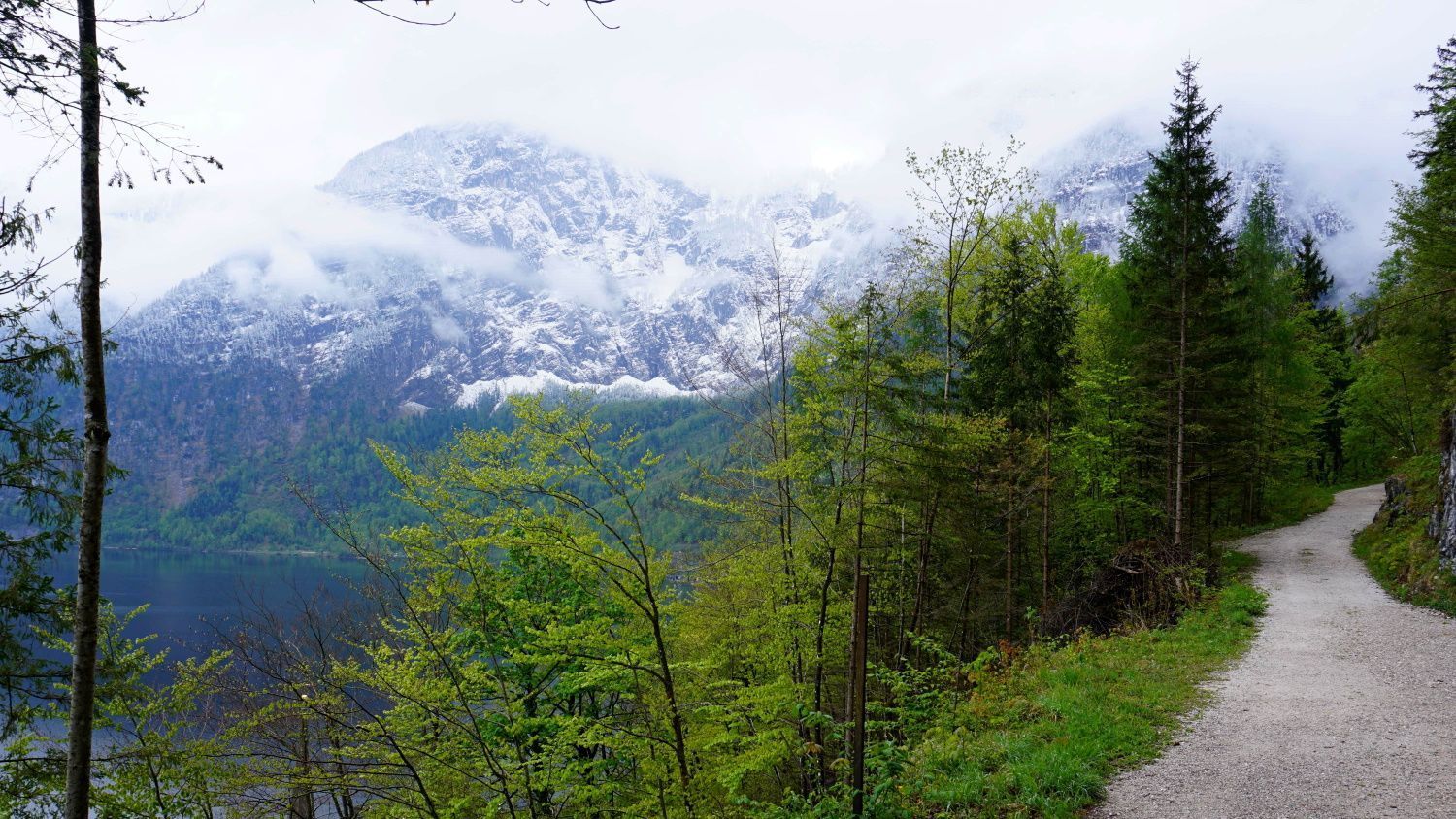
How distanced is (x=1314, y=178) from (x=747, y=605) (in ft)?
666

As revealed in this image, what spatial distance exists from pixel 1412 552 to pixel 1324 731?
10319mm

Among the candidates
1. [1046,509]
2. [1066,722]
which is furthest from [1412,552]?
[1066,722]

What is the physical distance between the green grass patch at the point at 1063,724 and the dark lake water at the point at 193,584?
28.0ft

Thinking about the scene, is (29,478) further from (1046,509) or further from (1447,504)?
(1447,504)

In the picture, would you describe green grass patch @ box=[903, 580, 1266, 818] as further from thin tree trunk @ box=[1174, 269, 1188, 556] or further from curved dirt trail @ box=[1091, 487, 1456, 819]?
thin tree trunk @ box=[1174, 269, 1188, 556]

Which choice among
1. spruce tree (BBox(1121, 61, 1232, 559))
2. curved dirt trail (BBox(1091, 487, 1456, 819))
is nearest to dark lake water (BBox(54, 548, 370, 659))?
curved dirt trail (BBox(1091, 487, 1456, 819))

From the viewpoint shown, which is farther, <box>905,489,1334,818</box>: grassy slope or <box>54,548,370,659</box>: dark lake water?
<box>54,548,370,659</box>: dark lake water

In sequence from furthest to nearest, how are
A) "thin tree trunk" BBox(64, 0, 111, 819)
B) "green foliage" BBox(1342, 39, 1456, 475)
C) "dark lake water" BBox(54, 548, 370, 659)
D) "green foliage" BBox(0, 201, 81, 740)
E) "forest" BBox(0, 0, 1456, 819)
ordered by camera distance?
"dark lake water" BBox(54, 548, 370, 659) < "green foliage" BBox(1342, 39, 1456, 475) < "forest" BBox(0, 0, 1456, 819) < "green foliage" BBox(0, 201, 81, 740) < "thin tree trunk" BBox(64, 0, 111, 819)

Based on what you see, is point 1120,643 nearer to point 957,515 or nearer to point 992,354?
point 957,515

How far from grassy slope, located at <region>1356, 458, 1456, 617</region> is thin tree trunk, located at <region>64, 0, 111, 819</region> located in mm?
17043

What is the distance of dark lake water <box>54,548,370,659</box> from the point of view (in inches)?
1566

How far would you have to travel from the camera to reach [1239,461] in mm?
19484

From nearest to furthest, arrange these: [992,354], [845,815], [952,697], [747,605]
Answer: [845,815] < [952,697] < [747,605] < [992,354]

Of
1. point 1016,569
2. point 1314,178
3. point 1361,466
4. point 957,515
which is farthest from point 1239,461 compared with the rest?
point 1314,178
